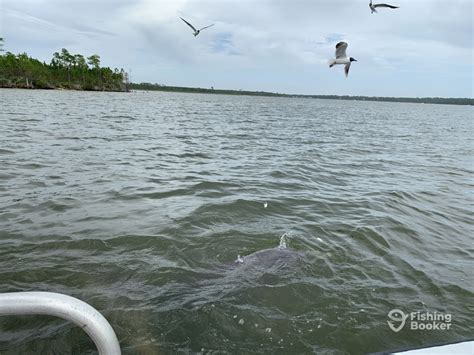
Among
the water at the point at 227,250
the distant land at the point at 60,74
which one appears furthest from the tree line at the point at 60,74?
the water at the point at 227,250

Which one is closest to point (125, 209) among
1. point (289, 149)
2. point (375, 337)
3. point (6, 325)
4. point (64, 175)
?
point (64, 175)

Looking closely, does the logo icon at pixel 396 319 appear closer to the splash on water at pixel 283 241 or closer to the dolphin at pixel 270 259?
the dolphin at pixel 270 259

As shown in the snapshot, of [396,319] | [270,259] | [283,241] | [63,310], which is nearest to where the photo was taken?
[63,310]

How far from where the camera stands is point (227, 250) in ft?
21.9

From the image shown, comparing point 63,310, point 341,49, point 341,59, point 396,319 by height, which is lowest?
point 396,319

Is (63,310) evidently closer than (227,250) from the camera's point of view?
Yes

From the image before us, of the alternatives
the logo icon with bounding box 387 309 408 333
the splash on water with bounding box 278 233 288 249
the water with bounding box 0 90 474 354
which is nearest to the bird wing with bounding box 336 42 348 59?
the water with bounding box 0 90 474 354

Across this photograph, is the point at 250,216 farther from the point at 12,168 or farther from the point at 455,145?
the point at 455,145

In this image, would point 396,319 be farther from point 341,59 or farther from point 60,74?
point 60,74

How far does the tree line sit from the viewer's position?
3561 inches

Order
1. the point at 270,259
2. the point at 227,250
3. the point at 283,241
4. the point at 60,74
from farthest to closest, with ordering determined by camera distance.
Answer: the point at 60,74, the point at 283,241, the point at 227,250, the point at 270,259

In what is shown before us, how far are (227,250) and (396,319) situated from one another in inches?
118

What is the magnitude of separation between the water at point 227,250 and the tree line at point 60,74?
306ft

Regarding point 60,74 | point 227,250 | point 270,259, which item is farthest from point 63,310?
point 60,74
